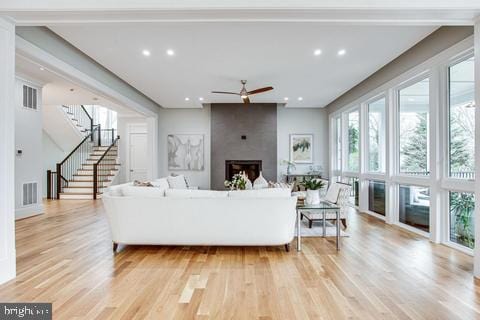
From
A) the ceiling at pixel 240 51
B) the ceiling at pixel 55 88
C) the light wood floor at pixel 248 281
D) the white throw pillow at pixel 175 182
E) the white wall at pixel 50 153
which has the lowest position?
the light wood floor at pixel 248 281

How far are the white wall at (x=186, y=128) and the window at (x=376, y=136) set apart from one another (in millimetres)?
4829

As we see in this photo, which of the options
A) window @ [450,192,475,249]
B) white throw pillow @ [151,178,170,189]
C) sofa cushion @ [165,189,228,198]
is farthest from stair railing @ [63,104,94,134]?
window @ [450,192,475,249]

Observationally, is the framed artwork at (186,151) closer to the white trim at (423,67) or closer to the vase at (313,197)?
the white trim at (423,67)

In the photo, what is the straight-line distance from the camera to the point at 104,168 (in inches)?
364

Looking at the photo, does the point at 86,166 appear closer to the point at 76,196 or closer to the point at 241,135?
the point at 76,196

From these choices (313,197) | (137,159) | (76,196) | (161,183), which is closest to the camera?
(313,197)

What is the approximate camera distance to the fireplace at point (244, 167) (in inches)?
333

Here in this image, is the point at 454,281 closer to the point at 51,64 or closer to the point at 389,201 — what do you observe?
the point at 389,201

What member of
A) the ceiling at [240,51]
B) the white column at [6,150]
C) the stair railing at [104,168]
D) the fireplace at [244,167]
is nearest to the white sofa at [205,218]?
the white column at [6,150]

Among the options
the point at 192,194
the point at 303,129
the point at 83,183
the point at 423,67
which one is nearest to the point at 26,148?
the point at 83,183

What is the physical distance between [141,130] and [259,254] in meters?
7.90

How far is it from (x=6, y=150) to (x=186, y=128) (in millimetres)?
6345

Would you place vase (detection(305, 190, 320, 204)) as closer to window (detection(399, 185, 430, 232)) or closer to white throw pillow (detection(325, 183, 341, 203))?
white throw pillow (detection(325, 183, 341, 203))

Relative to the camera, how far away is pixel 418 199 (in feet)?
14.6
